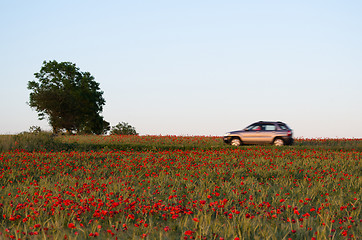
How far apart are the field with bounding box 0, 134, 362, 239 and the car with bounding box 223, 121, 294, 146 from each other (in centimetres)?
840

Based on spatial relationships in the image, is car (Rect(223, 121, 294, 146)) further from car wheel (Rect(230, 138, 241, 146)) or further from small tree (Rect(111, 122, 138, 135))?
small tree (Rect(111, 122, 138, 135))

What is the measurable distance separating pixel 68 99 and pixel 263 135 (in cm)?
3279

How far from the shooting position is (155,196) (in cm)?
812

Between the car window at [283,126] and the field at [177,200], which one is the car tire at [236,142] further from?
the field at [177,200]

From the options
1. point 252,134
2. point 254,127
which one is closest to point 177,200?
point 252,134

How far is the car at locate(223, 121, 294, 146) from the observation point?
2591cm

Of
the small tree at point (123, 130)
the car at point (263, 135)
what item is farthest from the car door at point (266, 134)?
the small tree at point (123, 130)

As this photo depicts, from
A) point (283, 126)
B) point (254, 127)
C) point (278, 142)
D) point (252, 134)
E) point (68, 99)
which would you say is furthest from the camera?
point (68, 99)

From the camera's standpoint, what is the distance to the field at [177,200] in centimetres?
543

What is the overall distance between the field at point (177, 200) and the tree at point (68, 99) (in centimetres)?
3604

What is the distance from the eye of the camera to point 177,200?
25.5 ft

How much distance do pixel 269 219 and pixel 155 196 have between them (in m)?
2.79

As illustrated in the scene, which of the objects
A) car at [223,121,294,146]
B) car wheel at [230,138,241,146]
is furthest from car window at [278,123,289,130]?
car wheel at [230,138,241,146]

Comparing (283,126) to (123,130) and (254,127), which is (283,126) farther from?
(123,130)
